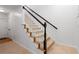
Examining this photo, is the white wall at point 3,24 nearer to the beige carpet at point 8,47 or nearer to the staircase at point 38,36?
the beige carpet at point 8,47

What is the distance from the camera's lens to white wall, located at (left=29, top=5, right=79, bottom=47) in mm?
2151

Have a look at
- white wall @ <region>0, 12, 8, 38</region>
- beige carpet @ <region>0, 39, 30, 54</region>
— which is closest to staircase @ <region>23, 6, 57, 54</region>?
beige carpet @ <region>0, 39, 30, 54</region>

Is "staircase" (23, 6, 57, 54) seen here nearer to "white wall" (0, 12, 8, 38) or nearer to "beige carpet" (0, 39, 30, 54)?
"beige carpet" (0, 39, 30, 54)

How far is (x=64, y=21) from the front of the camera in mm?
2467

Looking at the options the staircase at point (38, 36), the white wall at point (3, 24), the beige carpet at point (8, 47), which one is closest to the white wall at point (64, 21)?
the staircase at point (38, 36)

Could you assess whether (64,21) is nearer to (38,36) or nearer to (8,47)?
(38,36)

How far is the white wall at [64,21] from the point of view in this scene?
7.06 ft

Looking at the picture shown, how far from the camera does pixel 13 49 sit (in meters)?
1.81

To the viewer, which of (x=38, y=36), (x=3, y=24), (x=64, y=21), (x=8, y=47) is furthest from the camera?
(x=64, y=21)

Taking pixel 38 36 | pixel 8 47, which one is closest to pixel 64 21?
pixel 38 36
